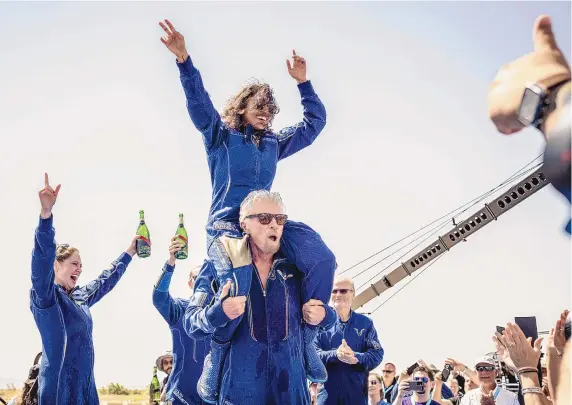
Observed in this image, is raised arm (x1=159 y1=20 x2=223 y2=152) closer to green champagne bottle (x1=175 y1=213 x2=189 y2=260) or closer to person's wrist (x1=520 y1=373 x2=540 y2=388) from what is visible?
person's wrist (x1=520 y1=373 x2=540 y2=388)

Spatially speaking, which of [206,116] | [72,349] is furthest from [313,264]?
[72,349]

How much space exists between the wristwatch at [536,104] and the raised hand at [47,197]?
4515mm

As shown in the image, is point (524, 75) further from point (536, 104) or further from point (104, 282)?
point (104, 282)

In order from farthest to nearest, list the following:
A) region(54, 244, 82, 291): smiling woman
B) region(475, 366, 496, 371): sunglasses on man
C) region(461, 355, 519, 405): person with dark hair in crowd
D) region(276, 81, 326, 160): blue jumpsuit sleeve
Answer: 1. region(475, 366, 496, 371): sunglasses on man
2. region(461, 355, 519, 405): person with dark hair in crowd
3. region(54, 244, 82, 291): smiling woman
4. region(276, 81, 326, 160): blue jumpsuit sleeve

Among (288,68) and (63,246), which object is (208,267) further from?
(63,246)

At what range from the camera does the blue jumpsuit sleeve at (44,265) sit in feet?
17.8

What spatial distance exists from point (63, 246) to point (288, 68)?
253 cm

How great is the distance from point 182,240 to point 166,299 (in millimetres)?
593

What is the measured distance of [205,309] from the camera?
13.4ft

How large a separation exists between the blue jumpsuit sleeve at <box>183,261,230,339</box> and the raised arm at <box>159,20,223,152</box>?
0.82m

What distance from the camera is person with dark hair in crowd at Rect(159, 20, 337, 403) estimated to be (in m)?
4.21

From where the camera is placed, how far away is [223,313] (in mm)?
3938

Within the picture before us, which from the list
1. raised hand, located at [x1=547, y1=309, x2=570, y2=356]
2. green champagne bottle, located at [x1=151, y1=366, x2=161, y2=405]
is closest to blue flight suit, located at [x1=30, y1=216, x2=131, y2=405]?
green champagne bottle, located at [x1=151, y1=366, x2=161, y2=405]

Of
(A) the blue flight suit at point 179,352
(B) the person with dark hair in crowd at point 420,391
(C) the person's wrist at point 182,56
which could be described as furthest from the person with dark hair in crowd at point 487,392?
(C) the person's wrist at point 182,56
